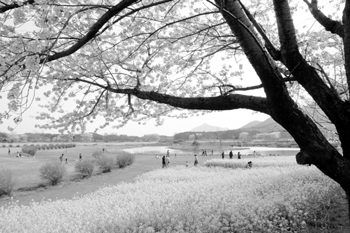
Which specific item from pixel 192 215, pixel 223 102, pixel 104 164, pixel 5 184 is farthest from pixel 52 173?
pixel 223 102

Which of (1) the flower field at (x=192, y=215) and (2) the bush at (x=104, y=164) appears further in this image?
(2) the bush at (x=104, y=164)

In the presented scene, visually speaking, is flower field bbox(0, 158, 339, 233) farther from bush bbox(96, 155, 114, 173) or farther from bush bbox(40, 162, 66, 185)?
bush bbox(96, 155, 114, 173)

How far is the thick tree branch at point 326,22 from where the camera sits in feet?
12.4

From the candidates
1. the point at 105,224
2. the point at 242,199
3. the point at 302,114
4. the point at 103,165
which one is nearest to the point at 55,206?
the point at 105,224

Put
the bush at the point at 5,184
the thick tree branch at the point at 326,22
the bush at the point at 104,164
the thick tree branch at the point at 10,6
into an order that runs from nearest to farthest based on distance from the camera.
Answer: the thick tree branch at the point at 10,6, the thick tree branch at the point at 326,22, the bush at the point at 5,184, the bush at the point at 104,164

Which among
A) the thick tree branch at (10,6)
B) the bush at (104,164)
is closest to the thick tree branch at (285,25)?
the thick tree branch at (10,6)

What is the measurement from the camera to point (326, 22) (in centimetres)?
398

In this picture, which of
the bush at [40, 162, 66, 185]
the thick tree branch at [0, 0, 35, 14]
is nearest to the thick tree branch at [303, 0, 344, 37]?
the thick tree branch at [0, 0, 35, 14]

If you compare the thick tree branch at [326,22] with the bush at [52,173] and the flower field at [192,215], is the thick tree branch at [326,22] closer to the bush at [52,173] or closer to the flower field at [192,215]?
the flower field at [192,215]

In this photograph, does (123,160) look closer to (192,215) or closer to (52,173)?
(52,173)

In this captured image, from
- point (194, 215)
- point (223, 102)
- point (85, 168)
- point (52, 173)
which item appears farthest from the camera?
point (85, 168)

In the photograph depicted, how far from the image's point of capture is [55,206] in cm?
867

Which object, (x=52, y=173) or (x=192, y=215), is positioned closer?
(x=192, y=215)

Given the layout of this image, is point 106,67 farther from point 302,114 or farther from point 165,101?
point 302,114
